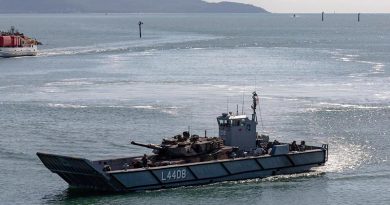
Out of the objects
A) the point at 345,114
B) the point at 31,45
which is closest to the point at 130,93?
the point at 345,114

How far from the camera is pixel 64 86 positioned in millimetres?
109250

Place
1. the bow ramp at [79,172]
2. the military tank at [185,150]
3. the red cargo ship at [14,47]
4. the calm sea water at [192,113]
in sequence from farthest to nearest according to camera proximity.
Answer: the red cargo ship at [14,47], the military tank at [185,150], the calm sea water at [192,113], the bow ramp at [79,172]

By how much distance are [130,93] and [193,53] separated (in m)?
70.1

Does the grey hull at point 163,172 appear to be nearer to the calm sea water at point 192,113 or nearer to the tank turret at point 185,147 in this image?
the calm sea water at point 192,113

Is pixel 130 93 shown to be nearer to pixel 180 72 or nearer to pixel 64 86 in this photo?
pixel 64 86

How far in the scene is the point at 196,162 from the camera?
182ft

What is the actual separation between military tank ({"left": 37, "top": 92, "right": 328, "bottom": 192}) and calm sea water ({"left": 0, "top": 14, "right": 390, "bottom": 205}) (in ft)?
2.40

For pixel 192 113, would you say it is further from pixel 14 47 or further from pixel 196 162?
pixel 14 47

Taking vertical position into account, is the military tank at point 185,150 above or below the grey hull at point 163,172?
above

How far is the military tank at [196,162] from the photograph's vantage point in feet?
173

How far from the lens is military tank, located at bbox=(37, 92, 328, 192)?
52719mm

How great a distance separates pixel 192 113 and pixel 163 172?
30164mm

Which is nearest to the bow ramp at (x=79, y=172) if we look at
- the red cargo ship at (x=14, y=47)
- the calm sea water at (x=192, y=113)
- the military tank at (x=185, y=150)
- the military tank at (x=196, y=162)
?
the military tank at (x=196, y=162)

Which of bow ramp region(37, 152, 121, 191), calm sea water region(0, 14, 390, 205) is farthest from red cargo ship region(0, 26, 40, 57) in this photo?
bow ramp region(37, 152, 121, 191)
